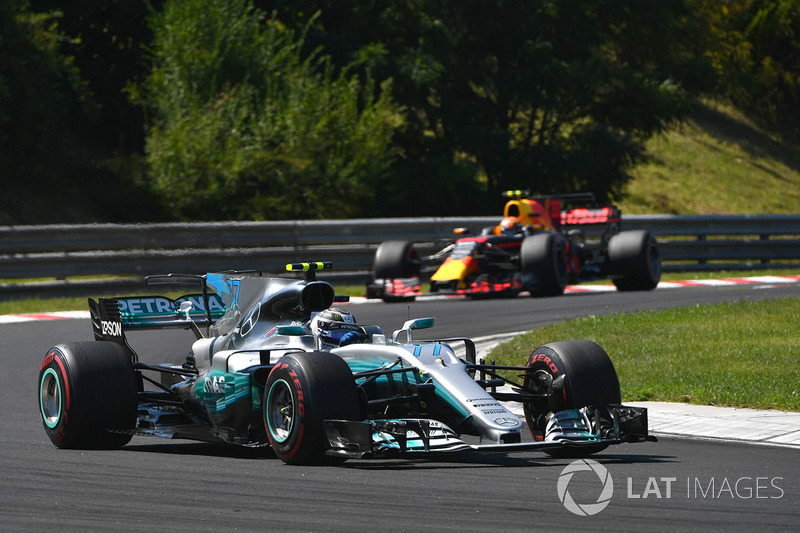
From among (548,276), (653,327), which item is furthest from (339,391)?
(548,276)

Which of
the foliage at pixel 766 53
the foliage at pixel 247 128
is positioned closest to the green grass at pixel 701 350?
the foliage at pixel 247 128

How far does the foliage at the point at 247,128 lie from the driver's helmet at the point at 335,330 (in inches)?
645

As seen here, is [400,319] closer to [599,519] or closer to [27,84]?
[599,519]

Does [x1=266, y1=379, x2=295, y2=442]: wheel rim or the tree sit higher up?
the tree

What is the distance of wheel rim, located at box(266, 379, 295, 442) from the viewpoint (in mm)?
7785

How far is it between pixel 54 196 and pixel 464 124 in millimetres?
11311

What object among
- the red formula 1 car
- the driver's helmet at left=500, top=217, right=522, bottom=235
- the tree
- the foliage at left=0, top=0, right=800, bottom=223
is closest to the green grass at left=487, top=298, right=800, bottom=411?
the red formula 1 car

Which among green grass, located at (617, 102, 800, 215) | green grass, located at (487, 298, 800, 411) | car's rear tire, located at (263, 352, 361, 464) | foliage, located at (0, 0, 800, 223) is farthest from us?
green grass, located at (617, 102, 800, 215)

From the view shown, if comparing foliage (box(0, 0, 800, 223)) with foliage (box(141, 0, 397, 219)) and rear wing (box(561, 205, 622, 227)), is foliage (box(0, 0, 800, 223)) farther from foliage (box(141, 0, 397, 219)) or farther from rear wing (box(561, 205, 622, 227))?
Answer: rear wing (box(561, 205, 622, 227))

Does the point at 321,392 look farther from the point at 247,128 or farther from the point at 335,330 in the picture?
the point at 247,128

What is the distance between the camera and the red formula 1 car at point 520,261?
1891 cm

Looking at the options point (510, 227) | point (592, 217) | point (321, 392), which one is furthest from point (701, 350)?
point (592, 217)

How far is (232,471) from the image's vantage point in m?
7.66

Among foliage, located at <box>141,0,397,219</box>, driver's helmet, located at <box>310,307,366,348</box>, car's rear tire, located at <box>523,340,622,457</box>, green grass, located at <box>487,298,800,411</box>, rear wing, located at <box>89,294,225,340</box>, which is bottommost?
green grass, located at <box>487,298,800,411</box>
